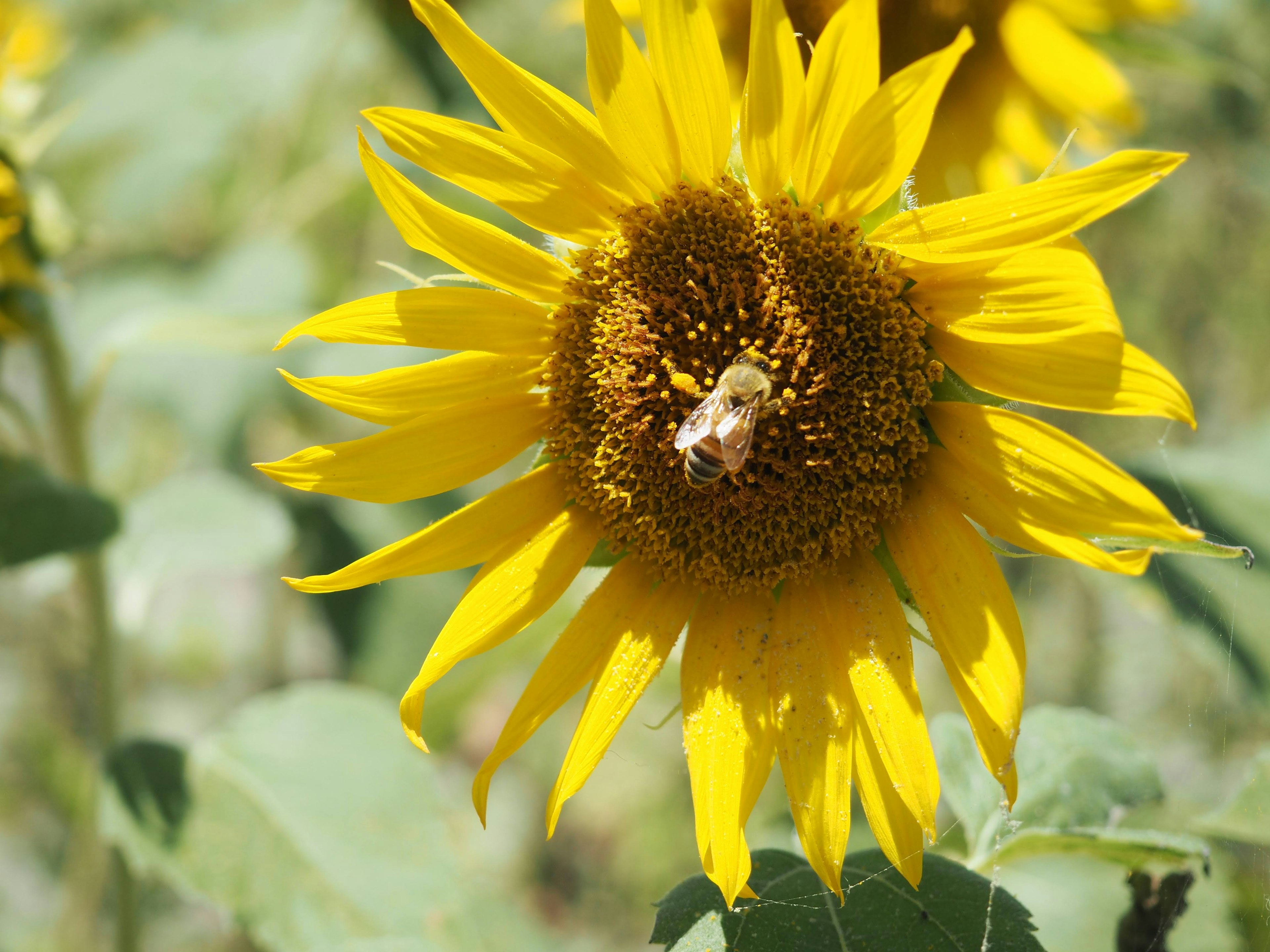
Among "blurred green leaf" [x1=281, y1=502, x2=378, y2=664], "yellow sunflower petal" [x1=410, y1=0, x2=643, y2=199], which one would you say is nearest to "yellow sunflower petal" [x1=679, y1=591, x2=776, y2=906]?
"yellow sunflower petal" [x1=410, y1=0, x2=643, y2=199]

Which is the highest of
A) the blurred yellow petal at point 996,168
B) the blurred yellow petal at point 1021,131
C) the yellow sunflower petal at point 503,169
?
the blurred yellow petal at point 1021,131

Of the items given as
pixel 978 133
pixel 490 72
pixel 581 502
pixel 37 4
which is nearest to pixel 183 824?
pixel 581 502

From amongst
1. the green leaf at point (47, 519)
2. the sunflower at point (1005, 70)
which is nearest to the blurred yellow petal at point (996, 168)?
the sunflower at point (1005, 70)

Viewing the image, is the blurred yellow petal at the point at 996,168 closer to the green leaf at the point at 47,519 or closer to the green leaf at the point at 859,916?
the green leaf at the point at 859,916

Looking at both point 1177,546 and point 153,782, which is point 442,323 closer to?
point 1177,546

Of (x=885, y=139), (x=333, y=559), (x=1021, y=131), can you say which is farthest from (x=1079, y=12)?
(x=333, y=559)
